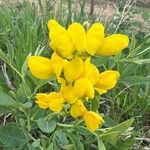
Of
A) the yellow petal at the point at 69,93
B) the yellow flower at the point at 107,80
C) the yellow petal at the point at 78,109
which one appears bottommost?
the yellow petal at the point at 78,109

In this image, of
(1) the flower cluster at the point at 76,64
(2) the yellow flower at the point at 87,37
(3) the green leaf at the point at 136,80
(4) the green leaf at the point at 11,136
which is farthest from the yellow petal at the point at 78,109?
(3) the green leaf at the point at 136,80

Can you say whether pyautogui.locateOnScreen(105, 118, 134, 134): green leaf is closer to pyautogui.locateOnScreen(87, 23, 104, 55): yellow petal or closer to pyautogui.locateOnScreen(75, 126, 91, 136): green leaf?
pyautogui.locateOnScreen(75, 126, 91, 136): green leaf

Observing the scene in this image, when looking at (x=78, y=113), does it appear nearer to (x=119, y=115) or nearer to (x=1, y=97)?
(x=1, y=97)

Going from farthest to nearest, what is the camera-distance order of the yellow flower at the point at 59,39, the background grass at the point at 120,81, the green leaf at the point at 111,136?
the background grass at the point at 120,81 → the green leaf at the point at 111,136 → the yellow flower at the point at 59,39

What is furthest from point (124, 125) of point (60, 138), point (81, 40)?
point (81, 40)

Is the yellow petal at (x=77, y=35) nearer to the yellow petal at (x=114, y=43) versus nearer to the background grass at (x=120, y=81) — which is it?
the yellow petal at (x=114, y=43)

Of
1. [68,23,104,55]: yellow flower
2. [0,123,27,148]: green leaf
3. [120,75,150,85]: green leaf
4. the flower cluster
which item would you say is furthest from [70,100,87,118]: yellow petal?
[120,75,150,85]: green leaf

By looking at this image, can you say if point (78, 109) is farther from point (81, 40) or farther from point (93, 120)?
point (81, 40)
